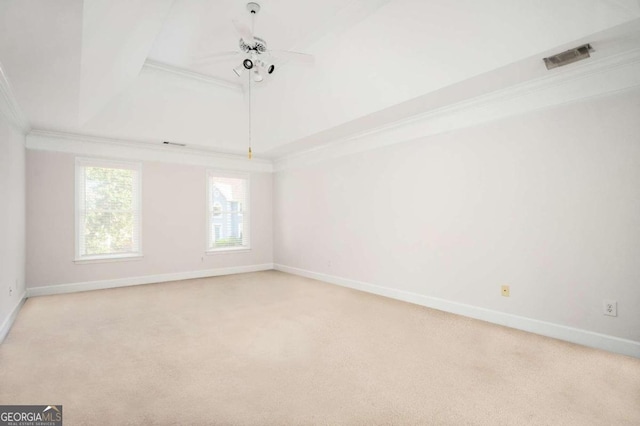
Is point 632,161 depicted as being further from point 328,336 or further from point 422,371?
point 328,336

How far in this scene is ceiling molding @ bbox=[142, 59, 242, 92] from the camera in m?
4.28

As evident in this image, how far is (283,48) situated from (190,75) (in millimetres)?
1572

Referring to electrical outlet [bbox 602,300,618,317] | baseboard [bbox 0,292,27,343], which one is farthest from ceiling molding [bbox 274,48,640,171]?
baseboard [bbox 0,292,27,343]

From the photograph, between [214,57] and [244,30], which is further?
[214,57]

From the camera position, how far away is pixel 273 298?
477cm

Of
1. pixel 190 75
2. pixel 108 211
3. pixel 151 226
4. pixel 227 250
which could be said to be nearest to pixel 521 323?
pixel 190 75

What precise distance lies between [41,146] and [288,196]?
13.8 feet

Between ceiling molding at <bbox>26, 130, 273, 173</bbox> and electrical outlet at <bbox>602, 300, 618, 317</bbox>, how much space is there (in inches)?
244

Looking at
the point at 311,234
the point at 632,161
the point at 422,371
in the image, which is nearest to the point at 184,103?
the point at 311,234

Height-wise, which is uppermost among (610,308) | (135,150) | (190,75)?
(190,75)

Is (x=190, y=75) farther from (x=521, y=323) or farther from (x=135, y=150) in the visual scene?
(x=521, y=323)

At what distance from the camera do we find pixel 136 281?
5.73 metres

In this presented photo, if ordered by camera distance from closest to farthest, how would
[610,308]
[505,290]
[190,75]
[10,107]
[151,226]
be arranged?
[610,308], [505,290], [10,107], [190,75], [151,226]

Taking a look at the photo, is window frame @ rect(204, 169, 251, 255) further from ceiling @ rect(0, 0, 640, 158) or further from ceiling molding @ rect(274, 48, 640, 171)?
ceiling molding @ rect(274, 48, 640, 171)
